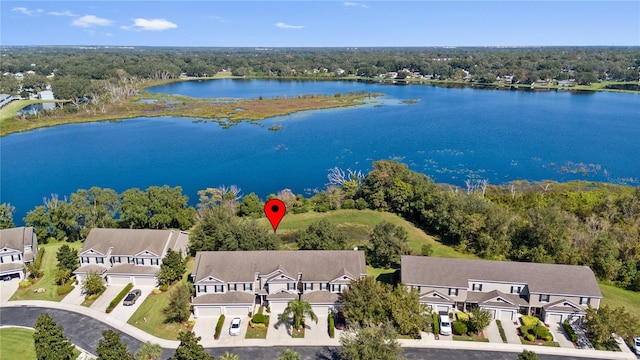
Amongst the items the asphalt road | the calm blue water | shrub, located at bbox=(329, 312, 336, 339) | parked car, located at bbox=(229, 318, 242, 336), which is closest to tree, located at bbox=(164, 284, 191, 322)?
the asphalt road

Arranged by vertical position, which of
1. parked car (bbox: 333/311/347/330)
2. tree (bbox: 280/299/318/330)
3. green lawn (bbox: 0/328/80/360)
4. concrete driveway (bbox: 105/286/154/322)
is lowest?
green lawn (bbox: 0/328/80/360)

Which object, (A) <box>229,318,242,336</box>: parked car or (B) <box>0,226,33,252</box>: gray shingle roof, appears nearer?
(A) <box>229,318,242,336</box>: parked car

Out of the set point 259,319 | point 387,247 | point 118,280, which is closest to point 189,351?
point 259,319

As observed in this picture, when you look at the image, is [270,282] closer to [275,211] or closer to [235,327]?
[235,327]

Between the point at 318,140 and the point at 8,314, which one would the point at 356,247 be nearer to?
the point at 8,314

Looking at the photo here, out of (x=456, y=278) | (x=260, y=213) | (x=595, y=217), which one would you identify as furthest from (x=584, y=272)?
(x=260, y=213)

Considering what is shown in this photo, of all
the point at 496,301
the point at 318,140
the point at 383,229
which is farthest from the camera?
the point at 318,140

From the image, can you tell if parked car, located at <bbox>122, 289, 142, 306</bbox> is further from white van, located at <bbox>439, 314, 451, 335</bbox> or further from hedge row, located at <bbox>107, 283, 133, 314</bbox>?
white van, located at <bbox>439, 314, 451, 335</bbox>
